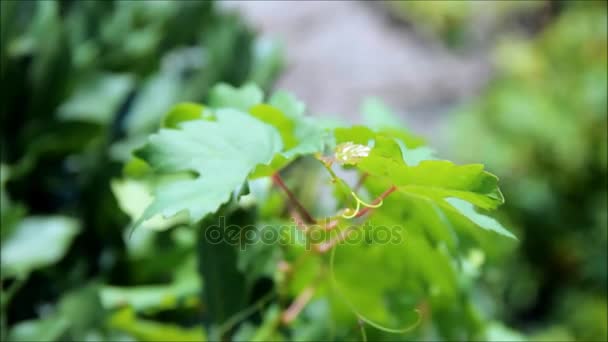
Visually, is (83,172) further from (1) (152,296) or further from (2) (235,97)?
(2) (235,97)

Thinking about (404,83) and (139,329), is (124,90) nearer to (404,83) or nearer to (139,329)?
(139,329)

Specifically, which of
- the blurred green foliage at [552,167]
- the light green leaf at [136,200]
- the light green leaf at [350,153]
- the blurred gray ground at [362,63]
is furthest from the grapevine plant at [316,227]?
the blurred gray ground at [362,63]

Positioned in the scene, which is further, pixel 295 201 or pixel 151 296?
pixel 151 296

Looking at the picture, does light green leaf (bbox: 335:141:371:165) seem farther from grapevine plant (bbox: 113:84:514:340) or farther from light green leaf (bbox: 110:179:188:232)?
light green leaf (bbox: 110:179:188:232)

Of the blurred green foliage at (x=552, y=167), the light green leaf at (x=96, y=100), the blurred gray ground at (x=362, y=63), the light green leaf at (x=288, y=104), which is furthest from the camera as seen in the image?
the blurred gray ground at (x=362, y=63)

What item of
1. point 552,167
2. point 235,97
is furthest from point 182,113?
point 552,167

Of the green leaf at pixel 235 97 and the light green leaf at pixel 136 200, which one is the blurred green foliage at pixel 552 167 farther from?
the green leaf at pixel 235 97

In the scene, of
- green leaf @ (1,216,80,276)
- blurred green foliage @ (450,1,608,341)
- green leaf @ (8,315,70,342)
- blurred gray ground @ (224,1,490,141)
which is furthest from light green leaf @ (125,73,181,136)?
blurred gray ground @ (224,1,490,141)

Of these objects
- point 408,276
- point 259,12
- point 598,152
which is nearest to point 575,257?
point 598,152
